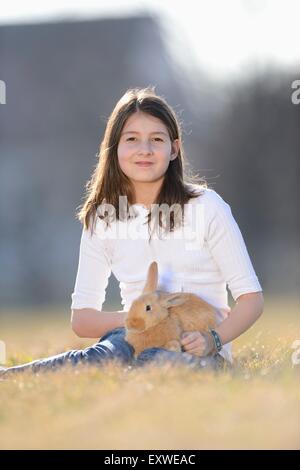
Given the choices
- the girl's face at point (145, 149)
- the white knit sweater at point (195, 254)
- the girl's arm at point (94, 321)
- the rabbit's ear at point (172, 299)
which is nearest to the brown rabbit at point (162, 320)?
the rabbit's ear at point (172, 299)

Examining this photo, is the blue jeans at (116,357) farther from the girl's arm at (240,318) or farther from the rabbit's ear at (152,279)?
the rabbit's ear at (152,279)

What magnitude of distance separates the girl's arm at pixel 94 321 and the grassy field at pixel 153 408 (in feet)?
1.94

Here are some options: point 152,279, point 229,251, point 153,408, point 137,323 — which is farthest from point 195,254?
point 153,408

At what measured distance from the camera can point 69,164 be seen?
66.1ft

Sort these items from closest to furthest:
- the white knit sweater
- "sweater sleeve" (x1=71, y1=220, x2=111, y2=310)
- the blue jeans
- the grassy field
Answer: the grassy field, the blue jeans, the white knit sweater, "sweater sleeve" (x1=71, y1=220, x2=111, y2=310)

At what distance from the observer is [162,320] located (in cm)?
419

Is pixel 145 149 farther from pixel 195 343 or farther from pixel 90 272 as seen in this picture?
pixel 195 343

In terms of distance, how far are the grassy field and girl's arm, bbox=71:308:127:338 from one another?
59 centimetres

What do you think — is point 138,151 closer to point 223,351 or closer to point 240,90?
point 223,351

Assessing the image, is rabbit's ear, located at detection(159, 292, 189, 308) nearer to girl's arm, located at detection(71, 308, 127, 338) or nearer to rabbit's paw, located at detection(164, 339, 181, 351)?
rabbit's paw, located at detection(164, 339, 181, 351)

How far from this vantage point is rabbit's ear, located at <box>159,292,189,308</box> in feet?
13.8

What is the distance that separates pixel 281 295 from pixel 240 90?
7548 millimetres

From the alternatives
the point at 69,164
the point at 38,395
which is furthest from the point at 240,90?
the point at 38,395

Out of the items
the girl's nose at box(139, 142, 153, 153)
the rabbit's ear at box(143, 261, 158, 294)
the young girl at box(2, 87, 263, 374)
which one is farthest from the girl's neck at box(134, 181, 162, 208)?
the rabbit's ear at box(143, 261, 158, 294)
